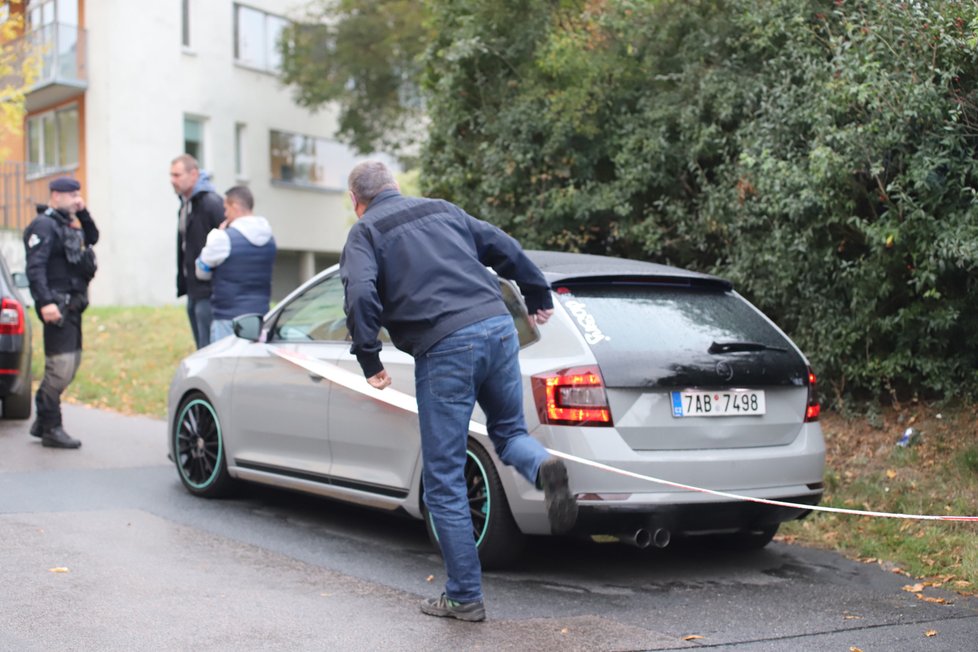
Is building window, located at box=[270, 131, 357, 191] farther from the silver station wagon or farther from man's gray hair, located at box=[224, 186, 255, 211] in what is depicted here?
the silver station wagon

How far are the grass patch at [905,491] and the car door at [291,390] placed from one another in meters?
2.81

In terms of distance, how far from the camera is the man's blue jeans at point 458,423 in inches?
199

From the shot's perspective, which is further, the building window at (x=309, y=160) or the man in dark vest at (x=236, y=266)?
the building window at (x=309, y=160)

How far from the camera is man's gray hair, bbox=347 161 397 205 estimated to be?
5.30m

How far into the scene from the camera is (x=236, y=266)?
907 cm

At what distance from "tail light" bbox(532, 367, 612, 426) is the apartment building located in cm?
2286

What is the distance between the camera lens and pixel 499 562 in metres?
5.88

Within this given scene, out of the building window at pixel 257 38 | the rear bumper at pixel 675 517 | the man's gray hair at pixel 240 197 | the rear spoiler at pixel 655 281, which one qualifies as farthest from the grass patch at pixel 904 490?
the building window at pixel 257 38

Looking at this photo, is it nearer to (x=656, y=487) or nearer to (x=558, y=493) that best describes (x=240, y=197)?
(x=656, y=487)

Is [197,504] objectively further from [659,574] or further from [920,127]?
[920,127]

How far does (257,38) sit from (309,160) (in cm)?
360

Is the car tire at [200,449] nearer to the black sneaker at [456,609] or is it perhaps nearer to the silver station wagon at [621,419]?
the silver station wagon at [621,419]

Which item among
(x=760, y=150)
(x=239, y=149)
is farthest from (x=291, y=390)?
(x=239, y=149)

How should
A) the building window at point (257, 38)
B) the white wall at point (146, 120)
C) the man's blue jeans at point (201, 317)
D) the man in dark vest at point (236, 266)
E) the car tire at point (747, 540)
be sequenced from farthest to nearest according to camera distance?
the building window at point (257, 38), the white wall at point (146, 120), the man's blue jeans at point (201, 317), the man in dark vest at point (236, 266), the car tire at point (747, 540)
